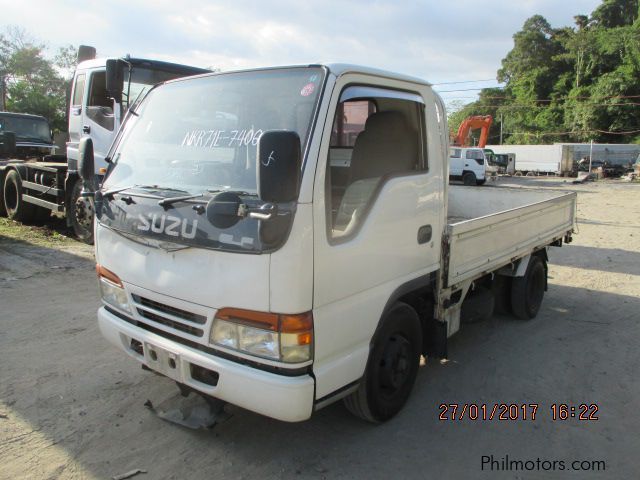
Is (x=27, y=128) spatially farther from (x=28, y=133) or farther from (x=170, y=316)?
(x=170, y=316)

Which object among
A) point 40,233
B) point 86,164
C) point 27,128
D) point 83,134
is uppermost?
point 27,128

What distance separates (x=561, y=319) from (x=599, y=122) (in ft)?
173

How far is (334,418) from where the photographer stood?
3.20 meters

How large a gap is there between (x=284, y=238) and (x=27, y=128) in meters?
12.9

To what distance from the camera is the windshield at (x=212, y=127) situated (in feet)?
8.50

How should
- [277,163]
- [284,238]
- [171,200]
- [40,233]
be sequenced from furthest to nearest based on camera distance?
1. [40,233]
2. [171,200]
3. [284,238]
4. [277,163]

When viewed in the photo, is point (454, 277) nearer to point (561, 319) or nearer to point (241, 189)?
point (241, 189)

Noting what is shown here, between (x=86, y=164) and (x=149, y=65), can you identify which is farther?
(x=149, y=65)

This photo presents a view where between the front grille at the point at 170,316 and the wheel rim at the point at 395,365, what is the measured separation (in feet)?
3.80

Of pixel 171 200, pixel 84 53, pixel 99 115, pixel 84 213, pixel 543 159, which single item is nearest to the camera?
pixel 171 200

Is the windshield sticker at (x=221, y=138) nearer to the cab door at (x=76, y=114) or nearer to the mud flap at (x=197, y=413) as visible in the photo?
the mud flap at (x=197, y=413)

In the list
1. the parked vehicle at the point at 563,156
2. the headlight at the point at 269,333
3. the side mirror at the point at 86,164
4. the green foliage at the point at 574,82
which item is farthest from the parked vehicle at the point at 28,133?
the green foliage at the point at 574,82

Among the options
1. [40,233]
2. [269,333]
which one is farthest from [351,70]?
[40,233]

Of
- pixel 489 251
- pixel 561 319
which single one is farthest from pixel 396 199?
pixel 561 319
